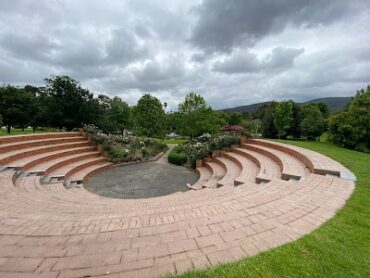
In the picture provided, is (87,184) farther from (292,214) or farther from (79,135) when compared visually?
(292,214)

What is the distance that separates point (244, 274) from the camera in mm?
2086

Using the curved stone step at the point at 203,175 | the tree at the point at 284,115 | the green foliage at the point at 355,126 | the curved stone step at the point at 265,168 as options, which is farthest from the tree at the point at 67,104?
the tree at the point at 284,115

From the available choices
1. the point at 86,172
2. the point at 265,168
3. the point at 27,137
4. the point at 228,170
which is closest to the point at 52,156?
the point at 86,172

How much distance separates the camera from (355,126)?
1440 cm

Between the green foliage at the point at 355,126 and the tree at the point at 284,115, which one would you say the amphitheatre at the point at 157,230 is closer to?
the green foliage at the point at 355,126

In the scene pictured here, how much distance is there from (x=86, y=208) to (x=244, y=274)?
377 cm

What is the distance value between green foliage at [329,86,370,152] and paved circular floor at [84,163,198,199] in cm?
1061

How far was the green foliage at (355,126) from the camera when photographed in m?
14.1

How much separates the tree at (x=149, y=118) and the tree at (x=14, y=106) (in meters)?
12.3

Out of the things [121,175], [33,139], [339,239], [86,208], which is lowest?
[121,175]

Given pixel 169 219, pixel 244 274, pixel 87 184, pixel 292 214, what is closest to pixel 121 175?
pixel 87 184

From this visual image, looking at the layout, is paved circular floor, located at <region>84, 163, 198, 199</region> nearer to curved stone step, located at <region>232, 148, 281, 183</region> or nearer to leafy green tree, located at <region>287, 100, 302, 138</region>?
curved stone step, located at <region>232, 148, 281, 183</region>

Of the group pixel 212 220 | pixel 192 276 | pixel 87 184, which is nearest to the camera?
pixel 192 276

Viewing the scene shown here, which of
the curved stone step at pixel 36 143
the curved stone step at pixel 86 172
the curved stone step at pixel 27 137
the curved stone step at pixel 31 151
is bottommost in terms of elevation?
the curved stone step at pixel 86 172
